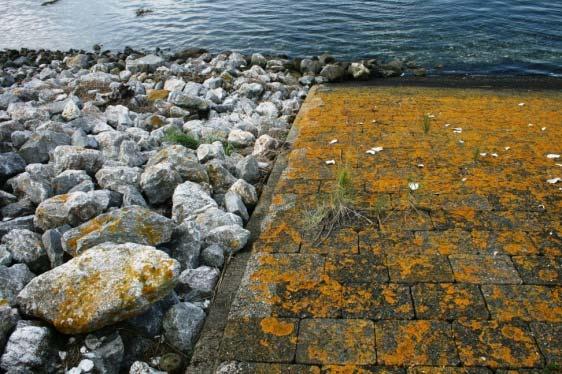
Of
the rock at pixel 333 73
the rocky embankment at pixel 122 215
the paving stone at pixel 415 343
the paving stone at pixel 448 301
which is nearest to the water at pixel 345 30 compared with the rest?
the rock at pixel 333 73

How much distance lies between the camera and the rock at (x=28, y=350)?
2.38 metres

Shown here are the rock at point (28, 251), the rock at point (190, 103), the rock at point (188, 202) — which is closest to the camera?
the rock at point (28, 251)

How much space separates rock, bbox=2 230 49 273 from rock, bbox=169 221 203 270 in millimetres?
912

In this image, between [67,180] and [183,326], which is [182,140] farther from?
[183,326]

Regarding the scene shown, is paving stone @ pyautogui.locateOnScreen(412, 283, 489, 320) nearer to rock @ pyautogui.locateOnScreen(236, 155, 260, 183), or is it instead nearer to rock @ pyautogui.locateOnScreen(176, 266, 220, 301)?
rock @ pyautogui.locateOnScreen(176, 266, 220, 301)

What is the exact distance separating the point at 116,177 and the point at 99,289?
186 centimetres

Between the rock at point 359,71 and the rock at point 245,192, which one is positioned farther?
the rock at point 359,71

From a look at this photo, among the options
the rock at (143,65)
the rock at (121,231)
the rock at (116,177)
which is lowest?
the rock at (143,65)

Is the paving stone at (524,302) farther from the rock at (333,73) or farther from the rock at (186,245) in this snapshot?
the rock at (333,73)

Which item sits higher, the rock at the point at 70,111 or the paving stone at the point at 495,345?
the paving stone at the point at 495,345

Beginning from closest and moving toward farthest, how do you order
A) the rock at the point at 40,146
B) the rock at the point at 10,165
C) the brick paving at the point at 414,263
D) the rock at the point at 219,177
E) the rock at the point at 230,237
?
the brick paving at the point at 414,263 → the rock at the point at 230,237 → the rock at the point at 219,177 → the rock at the point at 10,165 → the rock at the point at 40,146

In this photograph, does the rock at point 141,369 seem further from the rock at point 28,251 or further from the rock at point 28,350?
the rock at point 28,251

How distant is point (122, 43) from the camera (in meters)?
16.2

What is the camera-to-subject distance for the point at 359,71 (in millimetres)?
9789
